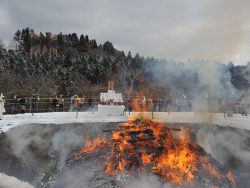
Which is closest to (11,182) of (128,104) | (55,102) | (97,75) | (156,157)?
(156,157)

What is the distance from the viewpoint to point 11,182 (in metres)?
14.1

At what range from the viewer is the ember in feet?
46.1

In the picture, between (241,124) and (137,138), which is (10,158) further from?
(241,124)

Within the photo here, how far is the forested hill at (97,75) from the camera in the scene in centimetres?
2521

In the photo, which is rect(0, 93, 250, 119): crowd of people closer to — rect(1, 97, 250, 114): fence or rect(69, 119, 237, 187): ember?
rect(1, 97, 250, 114): fence

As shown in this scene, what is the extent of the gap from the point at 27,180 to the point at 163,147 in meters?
6.45

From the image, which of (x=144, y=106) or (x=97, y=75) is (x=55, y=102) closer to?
(x=144, y=106)

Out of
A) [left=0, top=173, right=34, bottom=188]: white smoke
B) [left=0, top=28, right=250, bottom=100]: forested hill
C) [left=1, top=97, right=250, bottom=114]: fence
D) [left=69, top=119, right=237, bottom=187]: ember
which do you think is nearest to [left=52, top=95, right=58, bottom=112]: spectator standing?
[left=1, top=97, right=250, bottom=114]: fence

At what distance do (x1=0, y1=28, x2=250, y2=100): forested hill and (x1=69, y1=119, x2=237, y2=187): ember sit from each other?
8.32m

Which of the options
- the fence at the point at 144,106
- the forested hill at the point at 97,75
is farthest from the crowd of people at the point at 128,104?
the forested hill at the point at 97,75

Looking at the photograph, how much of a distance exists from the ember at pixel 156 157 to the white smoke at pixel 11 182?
9.73 ft

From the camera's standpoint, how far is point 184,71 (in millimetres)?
26250

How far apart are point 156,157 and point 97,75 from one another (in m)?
36.9

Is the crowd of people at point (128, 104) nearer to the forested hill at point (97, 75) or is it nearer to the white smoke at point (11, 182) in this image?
the forested hill at point (97, 75)
